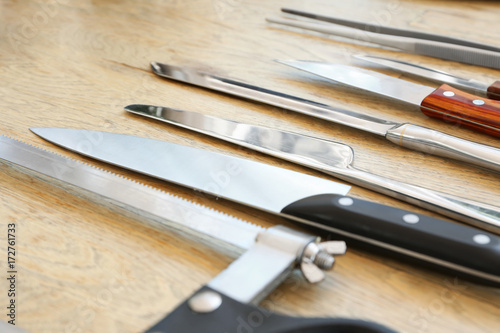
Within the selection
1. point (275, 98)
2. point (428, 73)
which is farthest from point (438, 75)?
point (275, 98)

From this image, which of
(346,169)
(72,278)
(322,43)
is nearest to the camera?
(72,278)

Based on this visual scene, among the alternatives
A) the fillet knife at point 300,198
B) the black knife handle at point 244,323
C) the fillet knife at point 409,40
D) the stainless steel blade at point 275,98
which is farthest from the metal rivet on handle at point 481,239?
the fillet knife at point 409,40

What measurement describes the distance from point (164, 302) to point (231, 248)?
75 millimetres

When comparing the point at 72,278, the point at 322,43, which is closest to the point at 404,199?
the point at 72,278

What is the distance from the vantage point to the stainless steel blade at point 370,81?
684 mm

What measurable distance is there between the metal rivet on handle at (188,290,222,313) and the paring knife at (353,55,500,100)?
1.69ft

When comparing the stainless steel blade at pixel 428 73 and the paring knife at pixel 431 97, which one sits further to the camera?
the stainless steel blade at pixel 428 73

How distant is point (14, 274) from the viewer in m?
0.45

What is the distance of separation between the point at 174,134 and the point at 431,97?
320mm

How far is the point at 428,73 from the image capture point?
2.55ft

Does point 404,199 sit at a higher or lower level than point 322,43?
lower

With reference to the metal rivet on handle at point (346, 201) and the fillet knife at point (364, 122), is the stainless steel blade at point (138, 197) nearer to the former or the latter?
the metal rivet on handle at point (346, 201)

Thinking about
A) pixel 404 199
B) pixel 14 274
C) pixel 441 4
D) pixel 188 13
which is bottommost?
pixel 14 274

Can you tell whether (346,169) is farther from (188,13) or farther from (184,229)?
(188,13)
